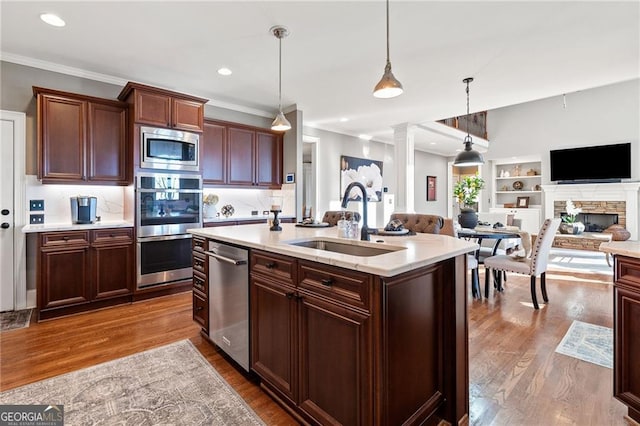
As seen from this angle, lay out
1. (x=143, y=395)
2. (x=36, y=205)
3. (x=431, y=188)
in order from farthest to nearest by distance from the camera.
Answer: (x=431, y=188) < (x=36, y=205) < (x=143, y=395)

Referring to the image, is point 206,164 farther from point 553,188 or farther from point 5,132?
point 553,188

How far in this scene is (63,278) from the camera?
10.2 feet

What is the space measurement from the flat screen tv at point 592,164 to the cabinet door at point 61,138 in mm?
9390

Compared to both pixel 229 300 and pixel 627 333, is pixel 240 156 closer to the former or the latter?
pixel 229 300

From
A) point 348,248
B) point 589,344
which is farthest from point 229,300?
point 589,344

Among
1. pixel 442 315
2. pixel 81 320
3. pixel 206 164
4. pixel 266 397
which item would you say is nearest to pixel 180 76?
pixel 206 164

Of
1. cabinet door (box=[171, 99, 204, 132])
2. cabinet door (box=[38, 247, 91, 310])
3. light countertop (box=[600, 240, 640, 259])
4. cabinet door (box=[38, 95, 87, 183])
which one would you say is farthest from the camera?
cabinet door (box=[171, 99, 204, 132])

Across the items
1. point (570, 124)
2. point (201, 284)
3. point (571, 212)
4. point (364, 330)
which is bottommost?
point (201, 284)

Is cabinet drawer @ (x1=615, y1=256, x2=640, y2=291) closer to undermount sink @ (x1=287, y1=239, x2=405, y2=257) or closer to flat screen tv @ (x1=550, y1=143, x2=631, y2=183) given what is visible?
undermount sink @ (x1=287, y1=239, x2=405, y2=257)

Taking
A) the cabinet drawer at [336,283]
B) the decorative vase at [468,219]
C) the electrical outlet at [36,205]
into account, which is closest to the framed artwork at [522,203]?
the decorative vase at [468,219]

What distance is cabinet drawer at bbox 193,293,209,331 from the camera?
2451 millimetres

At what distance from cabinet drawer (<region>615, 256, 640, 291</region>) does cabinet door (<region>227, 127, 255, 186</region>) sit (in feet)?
14.1

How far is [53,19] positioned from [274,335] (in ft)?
10.2

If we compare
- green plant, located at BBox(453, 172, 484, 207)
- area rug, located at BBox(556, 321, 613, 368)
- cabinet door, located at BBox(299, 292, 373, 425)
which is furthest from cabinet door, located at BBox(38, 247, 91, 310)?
green plant, located at BBox(453, 172, 484, 207)
